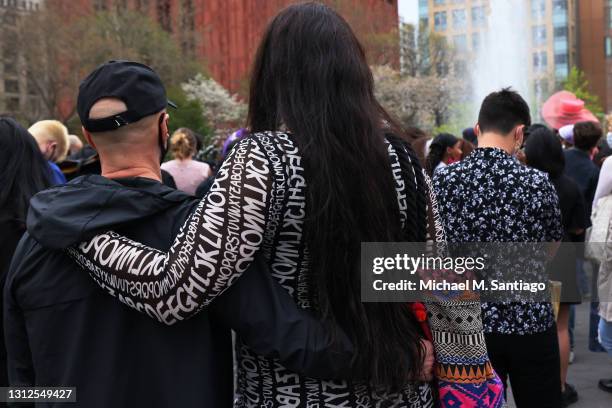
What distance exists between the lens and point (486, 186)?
11.1 ft

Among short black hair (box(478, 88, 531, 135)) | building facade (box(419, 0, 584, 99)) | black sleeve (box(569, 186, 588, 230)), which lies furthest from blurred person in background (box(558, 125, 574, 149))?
building facade (box(419, 0, 584, 99))

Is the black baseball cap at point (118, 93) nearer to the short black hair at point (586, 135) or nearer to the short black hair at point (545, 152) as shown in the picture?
the short black hair at point (545, 152)

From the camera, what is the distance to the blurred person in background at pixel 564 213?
4891 mm

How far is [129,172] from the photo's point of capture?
6.68 ft

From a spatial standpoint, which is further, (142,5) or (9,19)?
(142,5)

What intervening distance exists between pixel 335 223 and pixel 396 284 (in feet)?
0.83

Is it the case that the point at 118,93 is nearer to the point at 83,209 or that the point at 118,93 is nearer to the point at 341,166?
the point at 83,209

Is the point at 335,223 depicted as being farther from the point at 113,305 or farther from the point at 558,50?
the point at 558,50

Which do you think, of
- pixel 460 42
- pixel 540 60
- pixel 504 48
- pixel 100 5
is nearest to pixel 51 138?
pixel 504 48

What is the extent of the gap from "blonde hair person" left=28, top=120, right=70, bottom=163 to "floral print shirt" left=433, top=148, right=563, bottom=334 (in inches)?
139

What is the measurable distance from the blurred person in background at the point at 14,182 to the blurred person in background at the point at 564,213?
9.90 feet

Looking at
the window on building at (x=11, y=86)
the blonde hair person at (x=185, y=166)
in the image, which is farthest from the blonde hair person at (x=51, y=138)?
the window on building at (x=11, y=86)

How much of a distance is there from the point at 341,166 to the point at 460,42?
61382 millimetres

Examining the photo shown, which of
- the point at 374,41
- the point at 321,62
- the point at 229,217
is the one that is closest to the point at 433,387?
the point at 229,217
